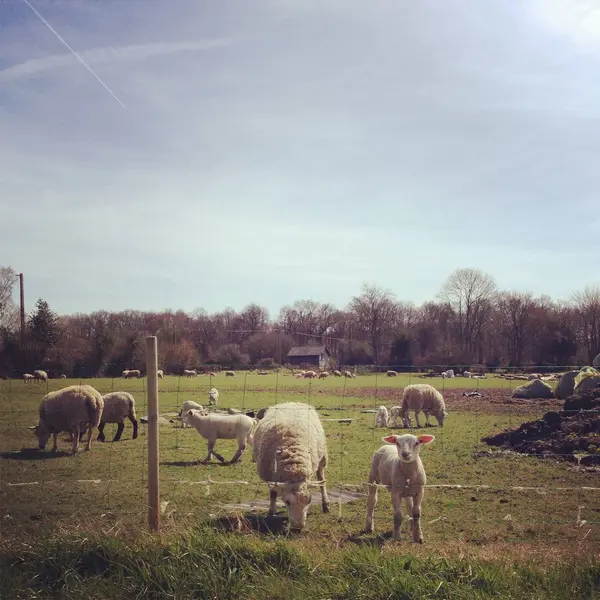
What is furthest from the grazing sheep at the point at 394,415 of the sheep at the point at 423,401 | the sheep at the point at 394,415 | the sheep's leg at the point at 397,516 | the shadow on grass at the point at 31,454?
the sheep's leg at the point at 397,516

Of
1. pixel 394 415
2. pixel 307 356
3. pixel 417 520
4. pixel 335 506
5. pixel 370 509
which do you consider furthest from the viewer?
pixel 307 356

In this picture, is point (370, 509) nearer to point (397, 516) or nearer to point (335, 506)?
point (397, 516)

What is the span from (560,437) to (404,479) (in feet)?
33.8

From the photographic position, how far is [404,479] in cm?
862

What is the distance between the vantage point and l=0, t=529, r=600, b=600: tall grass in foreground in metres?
5.50

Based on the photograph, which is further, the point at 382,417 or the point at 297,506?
the point at 382,417

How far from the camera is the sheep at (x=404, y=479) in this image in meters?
8.29

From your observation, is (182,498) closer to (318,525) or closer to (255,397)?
(318,525)

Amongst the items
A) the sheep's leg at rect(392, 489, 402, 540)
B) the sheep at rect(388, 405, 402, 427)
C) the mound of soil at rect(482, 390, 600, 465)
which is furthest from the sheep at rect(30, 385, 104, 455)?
the sheep at rect(388, 405, 402, 427)

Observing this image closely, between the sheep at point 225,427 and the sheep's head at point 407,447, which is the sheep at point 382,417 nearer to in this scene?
the sheep at point 225,427

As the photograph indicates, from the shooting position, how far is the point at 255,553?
20.2ft

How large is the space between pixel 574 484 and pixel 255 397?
23121 millimetres

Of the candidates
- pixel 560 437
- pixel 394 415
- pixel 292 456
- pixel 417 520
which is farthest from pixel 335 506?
pixel 394 415

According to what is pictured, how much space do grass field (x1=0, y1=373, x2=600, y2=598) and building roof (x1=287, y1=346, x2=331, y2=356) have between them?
10.8 feet
